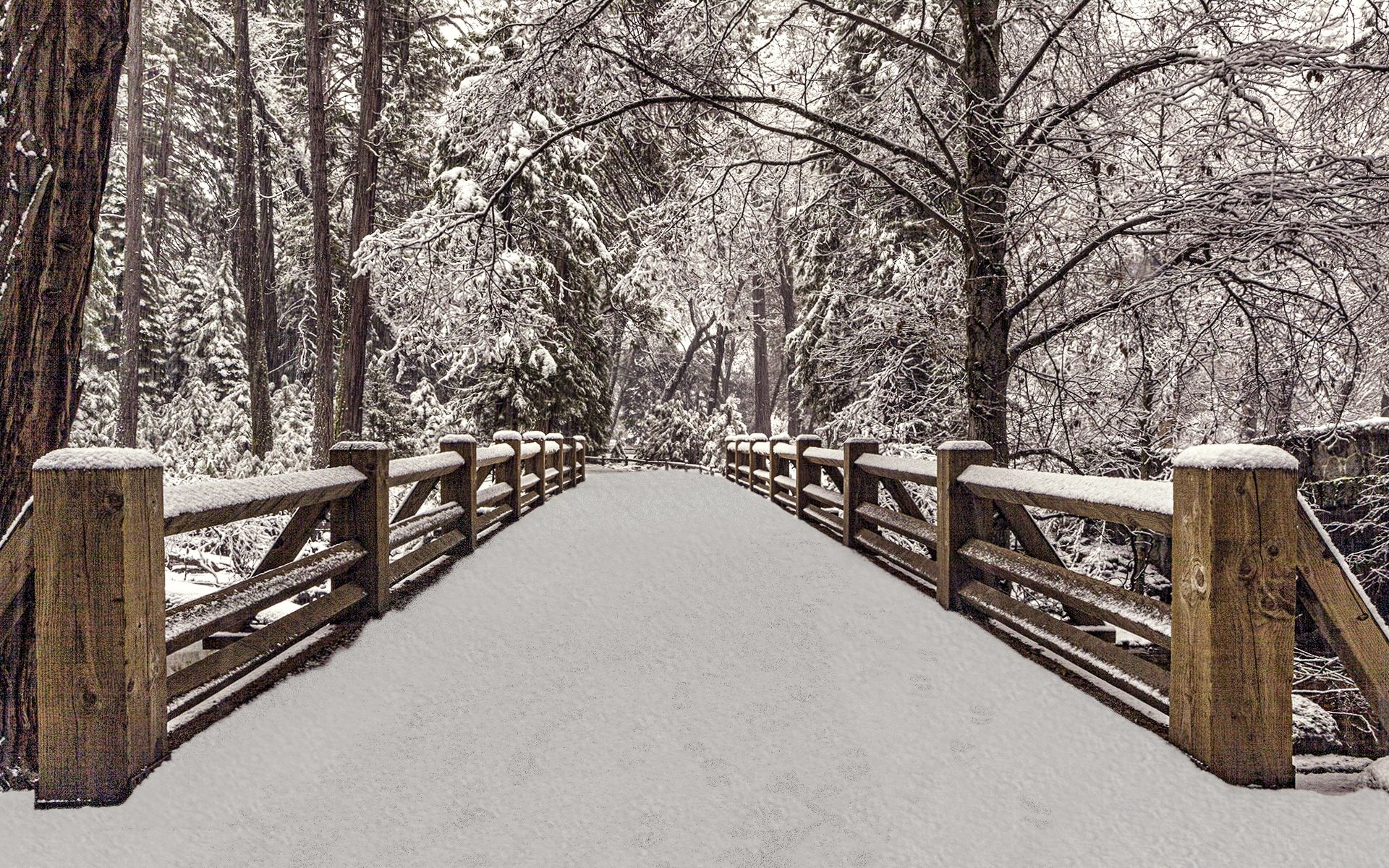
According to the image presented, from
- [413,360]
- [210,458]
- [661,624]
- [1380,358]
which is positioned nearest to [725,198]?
[661,624]

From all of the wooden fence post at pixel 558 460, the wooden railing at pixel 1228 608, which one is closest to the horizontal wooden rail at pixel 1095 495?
the wooden railing at pixel 1228 608

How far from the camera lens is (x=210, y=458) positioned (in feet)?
53.1

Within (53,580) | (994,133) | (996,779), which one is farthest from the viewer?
(994,133)

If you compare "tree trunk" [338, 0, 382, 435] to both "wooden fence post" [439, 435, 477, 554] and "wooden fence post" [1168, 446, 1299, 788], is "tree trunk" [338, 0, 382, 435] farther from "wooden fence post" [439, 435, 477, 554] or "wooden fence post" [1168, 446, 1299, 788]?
"wooden fence post" [1168, 446, 1299, 788]

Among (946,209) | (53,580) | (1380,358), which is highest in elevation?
(946,209)

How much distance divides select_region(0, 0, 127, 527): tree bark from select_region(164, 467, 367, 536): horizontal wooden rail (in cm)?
68

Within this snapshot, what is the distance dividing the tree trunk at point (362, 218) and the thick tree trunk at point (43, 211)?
33.4 ft

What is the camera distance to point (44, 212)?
2.96 metres

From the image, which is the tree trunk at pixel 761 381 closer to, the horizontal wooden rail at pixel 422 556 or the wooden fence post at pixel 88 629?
the horizontal wooden rail at pixel 422 556

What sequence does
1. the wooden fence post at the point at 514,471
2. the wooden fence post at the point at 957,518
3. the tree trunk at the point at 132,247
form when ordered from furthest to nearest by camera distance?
the tree trunk at the point at 132,247, the wooden fence post at the point at 514,471, the wooden fence post at the point at 957,518

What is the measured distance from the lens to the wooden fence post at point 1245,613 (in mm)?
2328

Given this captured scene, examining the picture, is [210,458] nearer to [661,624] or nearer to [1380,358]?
[661,624]

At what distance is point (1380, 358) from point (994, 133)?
383 centimetres

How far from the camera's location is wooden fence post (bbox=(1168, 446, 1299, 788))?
233cm
